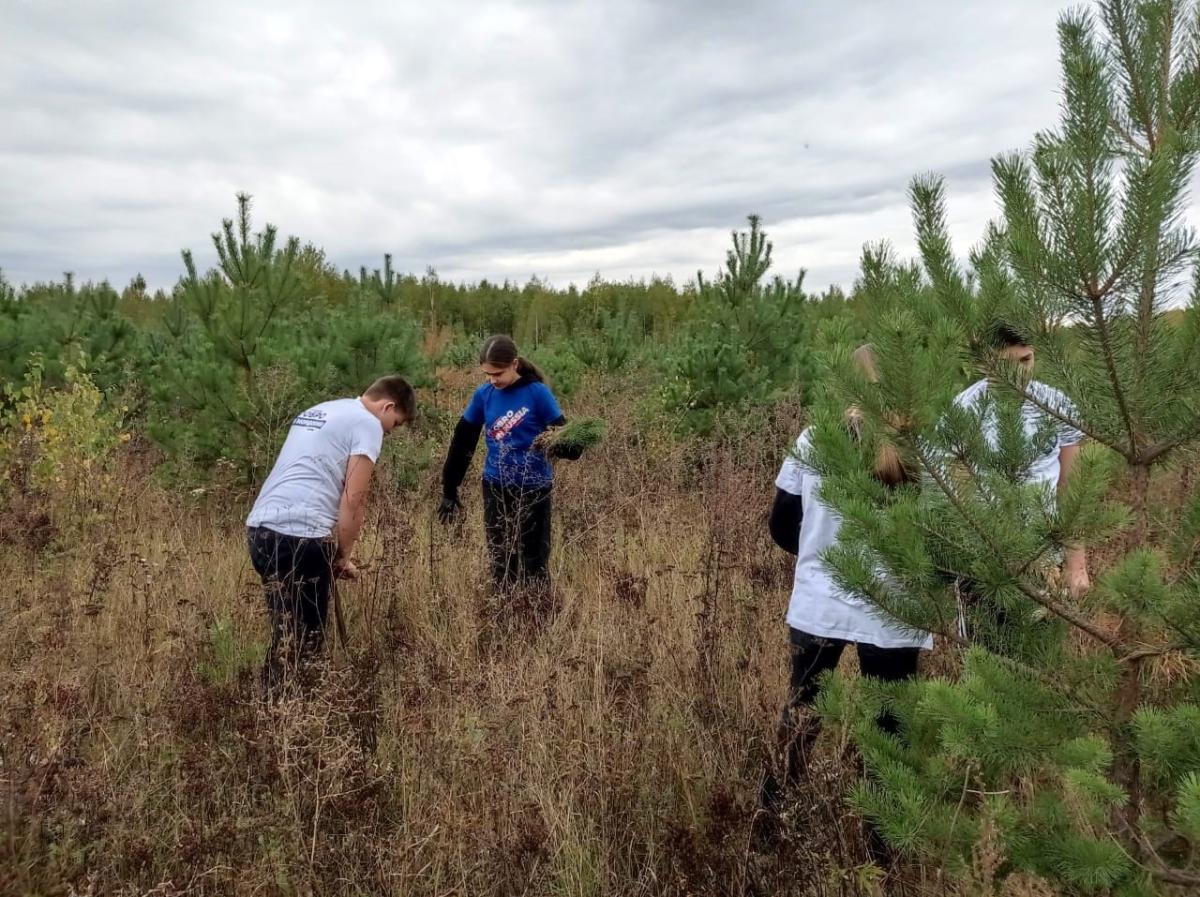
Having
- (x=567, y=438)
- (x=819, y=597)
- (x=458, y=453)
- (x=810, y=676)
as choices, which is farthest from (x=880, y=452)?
(x=458, y=453)

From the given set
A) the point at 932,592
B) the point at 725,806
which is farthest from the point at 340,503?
the point at 932,592

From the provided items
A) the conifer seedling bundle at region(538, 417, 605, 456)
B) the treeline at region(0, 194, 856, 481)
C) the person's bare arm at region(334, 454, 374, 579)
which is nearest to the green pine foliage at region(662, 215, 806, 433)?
the treeline at region(0, 194, 856, 481)

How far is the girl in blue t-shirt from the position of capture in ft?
14.6

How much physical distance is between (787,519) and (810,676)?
0.50 meters

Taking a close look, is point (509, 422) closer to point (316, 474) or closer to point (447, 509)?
point (447, 509)

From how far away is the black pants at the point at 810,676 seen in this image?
2.37 meters

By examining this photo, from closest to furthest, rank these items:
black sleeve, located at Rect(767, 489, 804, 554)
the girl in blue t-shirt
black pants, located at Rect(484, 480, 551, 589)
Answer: black sleeve, located at Rect(767, 489, 804, 554) → black pants, located at Rect(484, 480, 551, 589) → the girl in blue t-shirt

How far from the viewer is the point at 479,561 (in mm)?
4680

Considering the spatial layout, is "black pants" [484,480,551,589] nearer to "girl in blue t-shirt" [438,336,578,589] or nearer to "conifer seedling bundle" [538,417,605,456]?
"girl in blue t-shirt" [438,336,578,589]

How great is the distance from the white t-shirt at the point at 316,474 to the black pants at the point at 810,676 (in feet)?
6.25

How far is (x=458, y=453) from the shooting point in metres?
4.75

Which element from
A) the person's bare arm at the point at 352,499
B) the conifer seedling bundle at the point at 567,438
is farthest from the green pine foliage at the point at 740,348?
the person's bare arm at the point at 352,499

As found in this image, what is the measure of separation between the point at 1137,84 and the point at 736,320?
6.91 meters

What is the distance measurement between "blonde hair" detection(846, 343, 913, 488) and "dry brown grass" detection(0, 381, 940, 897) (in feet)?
2.68
